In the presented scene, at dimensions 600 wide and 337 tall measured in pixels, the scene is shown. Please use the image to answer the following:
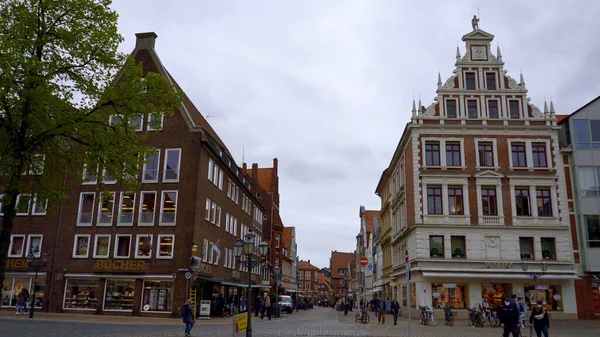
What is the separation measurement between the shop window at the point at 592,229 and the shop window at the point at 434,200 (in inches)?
426

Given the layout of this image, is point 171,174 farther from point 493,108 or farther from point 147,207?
A: point 493,108

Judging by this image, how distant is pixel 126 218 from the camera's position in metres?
35.4

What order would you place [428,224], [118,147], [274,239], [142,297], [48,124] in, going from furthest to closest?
1. [274,239]
2. [428,224]
3. [142,297]
4. [118,147]
5. [48,124]

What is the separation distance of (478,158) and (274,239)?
47.1 metres

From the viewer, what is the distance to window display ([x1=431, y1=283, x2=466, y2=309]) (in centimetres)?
3594

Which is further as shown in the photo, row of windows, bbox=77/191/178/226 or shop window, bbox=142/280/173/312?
row of windows, bbox=77/191/178/226

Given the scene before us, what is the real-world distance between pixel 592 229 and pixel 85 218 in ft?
124

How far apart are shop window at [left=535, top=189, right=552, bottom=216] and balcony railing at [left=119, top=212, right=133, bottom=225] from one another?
99.1ft

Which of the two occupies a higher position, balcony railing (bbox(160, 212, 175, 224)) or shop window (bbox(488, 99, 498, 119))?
shop window (bbox(488, 99, 498, 119))

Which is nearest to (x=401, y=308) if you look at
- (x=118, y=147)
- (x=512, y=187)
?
(x=512, y=187)

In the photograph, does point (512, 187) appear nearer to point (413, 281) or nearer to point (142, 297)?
point (413, 281)

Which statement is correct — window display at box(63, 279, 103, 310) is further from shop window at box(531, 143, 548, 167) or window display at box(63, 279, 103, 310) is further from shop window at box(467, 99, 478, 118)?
shop window at box(531, 143, 548, 167)

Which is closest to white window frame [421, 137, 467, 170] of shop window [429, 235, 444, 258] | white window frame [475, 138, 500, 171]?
white window frame [475, 138, 500, 171]

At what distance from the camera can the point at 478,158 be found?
124 feet
